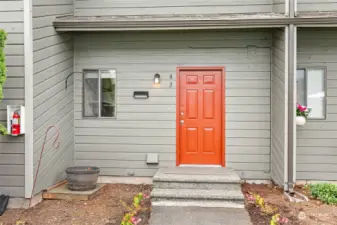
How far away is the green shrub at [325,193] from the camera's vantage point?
19.1ft

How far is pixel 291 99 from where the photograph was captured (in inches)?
237

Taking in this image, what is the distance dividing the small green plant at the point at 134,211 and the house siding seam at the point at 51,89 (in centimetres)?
151

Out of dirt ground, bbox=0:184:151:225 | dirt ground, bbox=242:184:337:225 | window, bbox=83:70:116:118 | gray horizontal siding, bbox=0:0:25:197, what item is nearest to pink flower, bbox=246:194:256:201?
dirt ground, bbox=242:184:337:225

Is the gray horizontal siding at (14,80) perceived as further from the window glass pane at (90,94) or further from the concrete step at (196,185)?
the concrete step at (196,185)

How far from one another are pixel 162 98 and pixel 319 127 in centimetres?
285

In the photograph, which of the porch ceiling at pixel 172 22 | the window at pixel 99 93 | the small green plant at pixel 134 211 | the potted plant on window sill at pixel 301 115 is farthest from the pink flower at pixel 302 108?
the window at pixel 99 93

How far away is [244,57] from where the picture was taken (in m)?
7.00

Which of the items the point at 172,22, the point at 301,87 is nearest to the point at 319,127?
the point at 301,87

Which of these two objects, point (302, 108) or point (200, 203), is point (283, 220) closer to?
point (200, 203)

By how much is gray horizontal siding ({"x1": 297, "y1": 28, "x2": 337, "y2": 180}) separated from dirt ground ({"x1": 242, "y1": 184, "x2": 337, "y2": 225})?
0.72 metres

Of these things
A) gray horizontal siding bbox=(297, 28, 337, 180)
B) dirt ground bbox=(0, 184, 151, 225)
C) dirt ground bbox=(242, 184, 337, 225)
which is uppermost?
gray horizontal siding bbox=(297, 28, 337, 180)

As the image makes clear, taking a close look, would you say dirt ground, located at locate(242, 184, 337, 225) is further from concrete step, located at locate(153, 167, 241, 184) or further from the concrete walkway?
concrete step, located at locate(153, 167, 241, 184)

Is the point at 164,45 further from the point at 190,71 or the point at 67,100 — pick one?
the point at 67,100

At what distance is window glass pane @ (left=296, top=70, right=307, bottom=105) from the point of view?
691 centimetres
